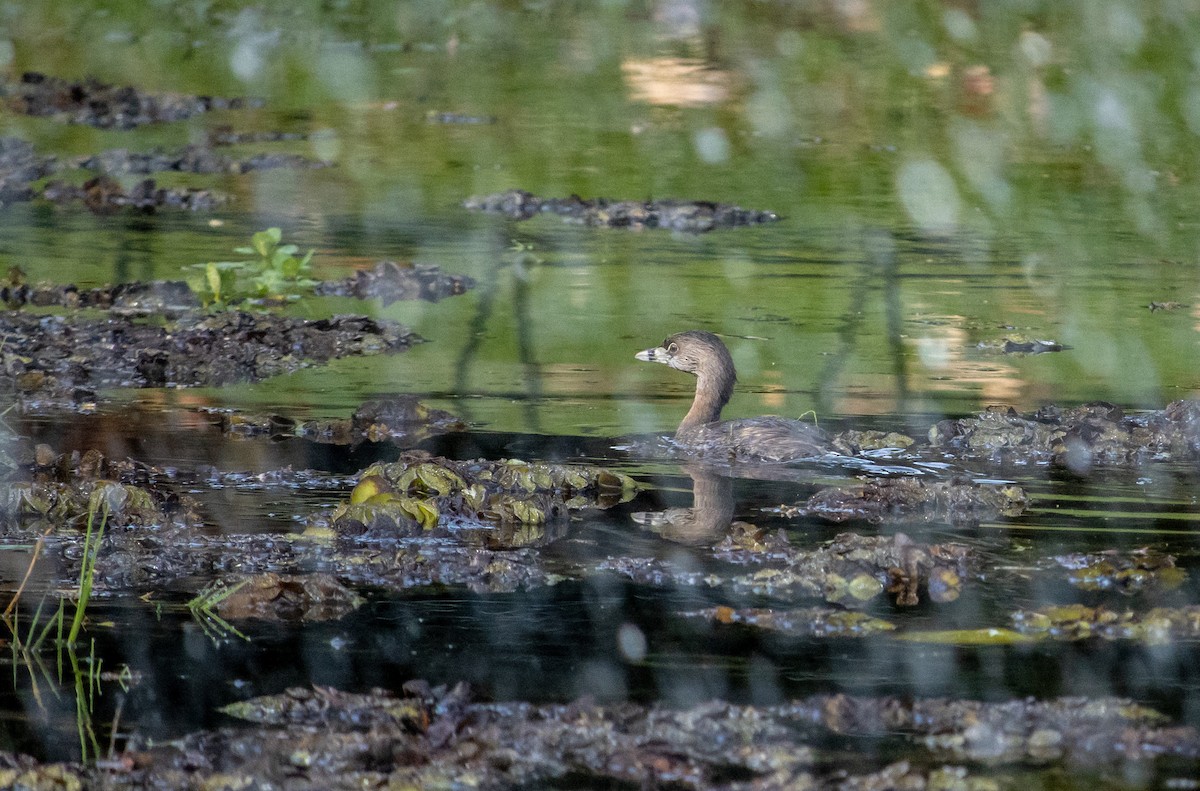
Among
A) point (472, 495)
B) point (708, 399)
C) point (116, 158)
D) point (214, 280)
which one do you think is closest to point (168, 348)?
point (214, 280)

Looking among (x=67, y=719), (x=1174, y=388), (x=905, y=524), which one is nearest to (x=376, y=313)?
(x=1174, y=388)

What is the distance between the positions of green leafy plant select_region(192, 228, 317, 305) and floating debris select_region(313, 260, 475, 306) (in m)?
0.22

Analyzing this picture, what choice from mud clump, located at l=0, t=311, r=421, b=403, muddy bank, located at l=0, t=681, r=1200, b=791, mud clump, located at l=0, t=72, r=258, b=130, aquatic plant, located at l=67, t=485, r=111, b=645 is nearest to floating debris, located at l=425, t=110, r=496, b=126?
mud clump, located at l=0, t=72, r=258, b=130

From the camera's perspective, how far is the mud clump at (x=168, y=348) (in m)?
11.0

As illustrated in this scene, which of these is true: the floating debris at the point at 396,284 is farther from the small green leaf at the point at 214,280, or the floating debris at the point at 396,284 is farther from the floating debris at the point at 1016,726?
Answer: the floating debris at the point at 1016,726

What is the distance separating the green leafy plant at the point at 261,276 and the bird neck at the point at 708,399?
14.2 ft

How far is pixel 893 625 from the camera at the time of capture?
21.2 feet

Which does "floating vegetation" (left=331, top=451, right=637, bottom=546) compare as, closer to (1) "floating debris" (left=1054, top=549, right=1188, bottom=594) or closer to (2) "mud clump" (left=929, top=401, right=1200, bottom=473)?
(2) "mud clump" (left=929, top=401, right=1200, bottom=473)

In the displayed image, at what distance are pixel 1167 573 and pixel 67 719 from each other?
152 inches

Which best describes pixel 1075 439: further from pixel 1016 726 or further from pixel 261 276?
pixel 261 276

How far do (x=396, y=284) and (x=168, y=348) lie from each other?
2412 millimetres

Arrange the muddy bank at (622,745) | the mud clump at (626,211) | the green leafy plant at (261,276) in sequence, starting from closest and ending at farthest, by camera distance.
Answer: the muddy bank at (622,745) → the green leafy plant at (261,276) → the mud clump at (626,211)

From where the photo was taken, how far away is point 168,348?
1176cm

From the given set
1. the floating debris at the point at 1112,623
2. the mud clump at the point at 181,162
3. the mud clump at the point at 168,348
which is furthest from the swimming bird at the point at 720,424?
the mud clump at the point at 181,162
